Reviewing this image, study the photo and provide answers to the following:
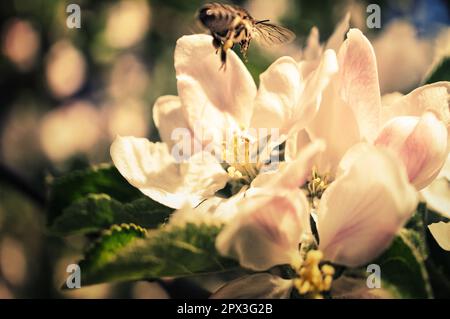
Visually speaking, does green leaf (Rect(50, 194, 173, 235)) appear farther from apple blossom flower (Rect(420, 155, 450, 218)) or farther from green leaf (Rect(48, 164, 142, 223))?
apple blossom flower (Rect(420, 155, 450, 218))

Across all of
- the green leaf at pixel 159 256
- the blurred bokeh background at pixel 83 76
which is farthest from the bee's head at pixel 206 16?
the blurred bokeh background at pixel 83 76

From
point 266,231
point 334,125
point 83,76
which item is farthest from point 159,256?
point 83,76

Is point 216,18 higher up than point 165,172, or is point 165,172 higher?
point 216,18

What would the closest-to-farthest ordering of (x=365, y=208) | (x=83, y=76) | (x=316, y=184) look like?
(x=365, y=208), (x=316, y=184), (x=83, y=76)

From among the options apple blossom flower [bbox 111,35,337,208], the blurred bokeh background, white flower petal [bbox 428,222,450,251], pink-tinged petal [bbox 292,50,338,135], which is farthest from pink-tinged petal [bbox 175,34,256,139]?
the blurred bokeh background

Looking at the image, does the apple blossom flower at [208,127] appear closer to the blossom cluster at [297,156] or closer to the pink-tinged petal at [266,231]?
the blossom cluster at [297,156]

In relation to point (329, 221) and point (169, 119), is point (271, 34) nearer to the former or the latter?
point (169, 119)
